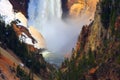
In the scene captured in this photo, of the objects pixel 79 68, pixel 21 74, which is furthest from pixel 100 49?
pixel 21 74

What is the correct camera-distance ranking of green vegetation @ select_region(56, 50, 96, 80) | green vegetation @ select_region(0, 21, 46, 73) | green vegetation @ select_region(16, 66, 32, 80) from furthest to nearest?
1. green vegetation @ select_region(0, 21, 46, 73)
2. green vegetation @ select_region(16, 66, 32, 80)
3. green vegetation @ select_region(56, 50, 96, 80)

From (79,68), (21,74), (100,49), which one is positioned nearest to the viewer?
(79,68)

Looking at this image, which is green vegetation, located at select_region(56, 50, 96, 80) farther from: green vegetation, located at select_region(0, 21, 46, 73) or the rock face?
green vegetation, located at select_region(0, 21, 46, 73)

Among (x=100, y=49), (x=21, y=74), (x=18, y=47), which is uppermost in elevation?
(x=18, y=47)

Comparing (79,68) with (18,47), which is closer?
(79,68)

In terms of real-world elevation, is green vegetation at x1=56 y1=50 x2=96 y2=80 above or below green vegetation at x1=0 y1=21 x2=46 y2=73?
below

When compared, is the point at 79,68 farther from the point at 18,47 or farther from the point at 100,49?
the point at 18,47

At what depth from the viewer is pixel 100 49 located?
136 meters

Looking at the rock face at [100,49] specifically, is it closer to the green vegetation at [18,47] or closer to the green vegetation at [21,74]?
the green vegetation at [21,74]

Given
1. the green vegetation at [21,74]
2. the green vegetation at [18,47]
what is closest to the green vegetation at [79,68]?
the green vegetation at [21,74]

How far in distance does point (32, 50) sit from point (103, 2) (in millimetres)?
57291

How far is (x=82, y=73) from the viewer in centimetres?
12725

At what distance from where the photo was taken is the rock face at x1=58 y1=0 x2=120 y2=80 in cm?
11844

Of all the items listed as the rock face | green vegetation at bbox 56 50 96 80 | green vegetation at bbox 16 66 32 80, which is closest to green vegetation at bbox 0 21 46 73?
green vegetation at bbox 16 66 32 80
